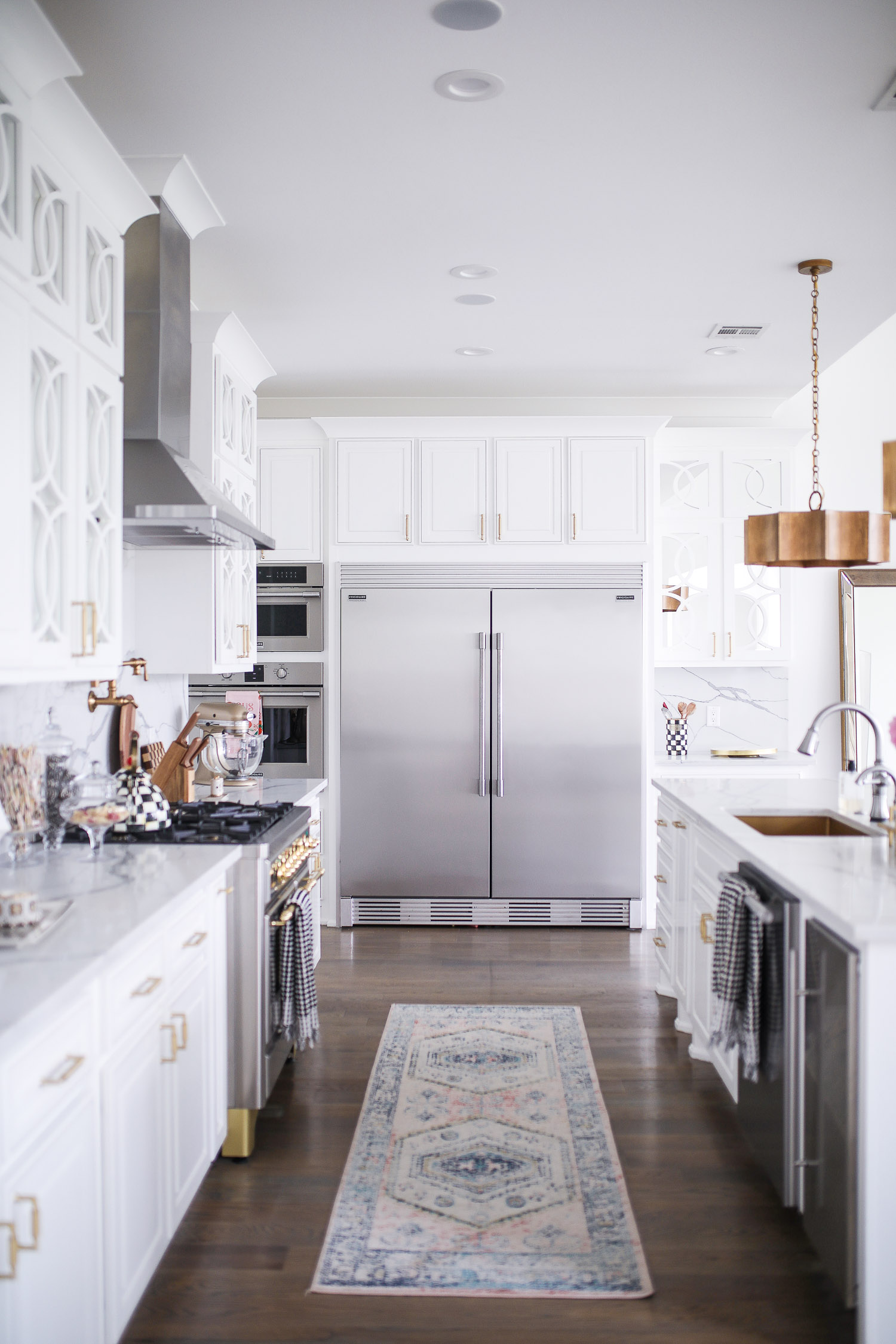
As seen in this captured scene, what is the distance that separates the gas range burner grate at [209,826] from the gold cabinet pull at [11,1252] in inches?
52.6

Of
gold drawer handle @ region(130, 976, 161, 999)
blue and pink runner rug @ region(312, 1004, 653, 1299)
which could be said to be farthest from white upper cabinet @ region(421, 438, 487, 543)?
gold drawer handle @ region(130, 976, 161, 999)

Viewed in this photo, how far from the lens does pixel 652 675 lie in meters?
5.06

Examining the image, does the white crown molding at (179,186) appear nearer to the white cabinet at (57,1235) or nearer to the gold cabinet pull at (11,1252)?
the white cabinet at (57,1235)

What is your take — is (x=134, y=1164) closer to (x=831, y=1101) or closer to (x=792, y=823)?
(x=831, y=1101)

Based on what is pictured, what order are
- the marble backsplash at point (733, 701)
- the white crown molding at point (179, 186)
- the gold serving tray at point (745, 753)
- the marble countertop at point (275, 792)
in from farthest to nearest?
the marble backsplash at point (733, 701) → the gold serving tray at point (745, 753) → the marble countertop at point (275, 792) → the white crown molding at point (179, 186)

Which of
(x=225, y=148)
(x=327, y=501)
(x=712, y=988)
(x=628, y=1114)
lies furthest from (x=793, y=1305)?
(x=327, y=501)

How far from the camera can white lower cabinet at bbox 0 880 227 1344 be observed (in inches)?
54.4

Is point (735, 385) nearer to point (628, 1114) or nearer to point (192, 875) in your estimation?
point (628, 1114)

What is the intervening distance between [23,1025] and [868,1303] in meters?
1.55

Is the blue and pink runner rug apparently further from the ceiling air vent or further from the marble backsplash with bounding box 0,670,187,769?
the ceiling air vent

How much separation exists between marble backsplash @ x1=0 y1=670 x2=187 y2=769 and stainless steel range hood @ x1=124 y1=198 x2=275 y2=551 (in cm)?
54

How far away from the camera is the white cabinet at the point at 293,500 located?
5.05 meters

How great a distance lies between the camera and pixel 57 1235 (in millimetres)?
1494

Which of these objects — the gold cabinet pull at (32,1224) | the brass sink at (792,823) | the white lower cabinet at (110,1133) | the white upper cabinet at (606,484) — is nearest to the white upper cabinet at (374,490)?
the white upper cabinet at (606,484)
